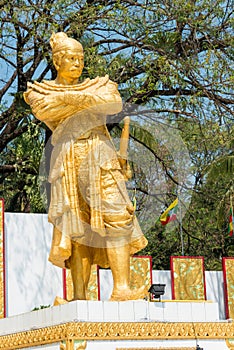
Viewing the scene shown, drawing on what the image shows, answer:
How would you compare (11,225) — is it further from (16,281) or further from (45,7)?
(45,7)

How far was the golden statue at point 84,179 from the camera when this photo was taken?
698 centimetres

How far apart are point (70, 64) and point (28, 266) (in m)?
3.58

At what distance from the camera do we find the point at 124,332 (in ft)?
21.6

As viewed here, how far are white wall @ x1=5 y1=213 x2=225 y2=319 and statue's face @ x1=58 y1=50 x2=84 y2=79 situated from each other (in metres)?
3.32

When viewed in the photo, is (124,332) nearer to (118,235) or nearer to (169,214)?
(118,235)

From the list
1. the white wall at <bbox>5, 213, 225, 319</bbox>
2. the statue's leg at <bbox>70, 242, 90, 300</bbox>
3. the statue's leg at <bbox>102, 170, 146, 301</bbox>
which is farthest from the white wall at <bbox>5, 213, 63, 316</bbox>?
the statue's leg at <bbox>102, 170, 146, 301</bbox>

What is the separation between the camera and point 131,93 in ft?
38.8

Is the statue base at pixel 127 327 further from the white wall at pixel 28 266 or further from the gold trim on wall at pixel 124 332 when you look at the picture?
the white wall at pixel 28 266

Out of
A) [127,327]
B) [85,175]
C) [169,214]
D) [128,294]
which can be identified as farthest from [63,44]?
[169,214]

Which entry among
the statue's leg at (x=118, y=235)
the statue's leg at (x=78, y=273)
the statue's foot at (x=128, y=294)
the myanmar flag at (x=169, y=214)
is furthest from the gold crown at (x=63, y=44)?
the myanmar flag at (x=169, y=214)

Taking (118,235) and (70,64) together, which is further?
(70,64)

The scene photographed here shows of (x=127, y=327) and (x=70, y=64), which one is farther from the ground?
(x=70, y=64)

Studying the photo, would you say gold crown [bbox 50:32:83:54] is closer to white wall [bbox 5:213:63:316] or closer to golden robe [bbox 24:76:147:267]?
golden robe [bbox 24:76:147:267]

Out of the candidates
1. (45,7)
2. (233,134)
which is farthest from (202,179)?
(45,7)
